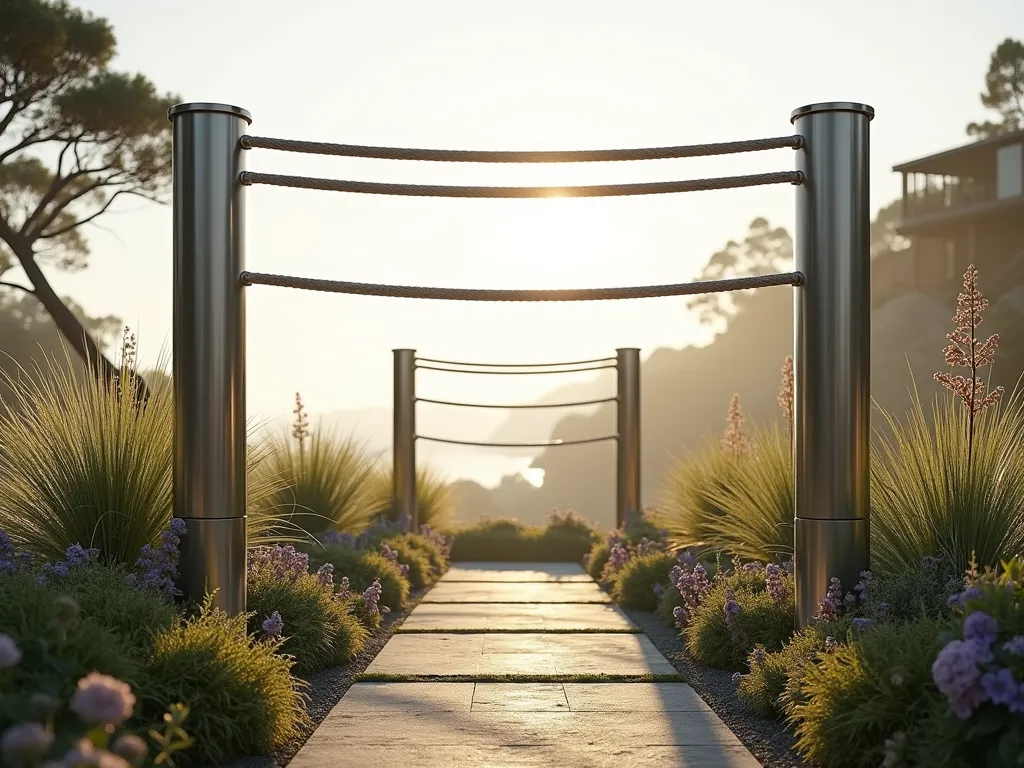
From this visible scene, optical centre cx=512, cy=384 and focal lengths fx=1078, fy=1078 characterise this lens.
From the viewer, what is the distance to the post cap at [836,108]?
3.65 m

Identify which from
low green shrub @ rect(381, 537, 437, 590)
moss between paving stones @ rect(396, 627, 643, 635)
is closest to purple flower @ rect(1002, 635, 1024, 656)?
moss between paving stones @ rect(396, 627, 643, 635)

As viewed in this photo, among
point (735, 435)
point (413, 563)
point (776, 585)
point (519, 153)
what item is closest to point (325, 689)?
point (776, 585)

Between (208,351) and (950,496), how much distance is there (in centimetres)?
280

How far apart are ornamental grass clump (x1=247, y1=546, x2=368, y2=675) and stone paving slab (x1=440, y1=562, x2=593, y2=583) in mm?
3822

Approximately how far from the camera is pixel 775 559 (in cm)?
522

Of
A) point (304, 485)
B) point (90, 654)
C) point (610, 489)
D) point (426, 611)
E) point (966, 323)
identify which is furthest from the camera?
point (610, 489)

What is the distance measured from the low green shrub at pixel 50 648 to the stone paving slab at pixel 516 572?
5.67 m

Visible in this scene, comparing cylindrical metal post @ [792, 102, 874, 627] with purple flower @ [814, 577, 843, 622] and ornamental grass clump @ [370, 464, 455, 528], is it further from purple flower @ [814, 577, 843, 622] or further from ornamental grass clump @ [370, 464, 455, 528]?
ornamental grass clump @ [370, 464, 455, 528]

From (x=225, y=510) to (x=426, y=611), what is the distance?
291 centimetres

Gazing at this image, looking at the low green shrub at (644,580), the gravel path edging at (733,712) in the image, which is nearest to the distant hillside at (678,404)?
the low green shrub at (644,580)

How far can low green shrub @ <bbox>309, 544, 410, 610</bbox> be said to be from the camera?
20.1 feet

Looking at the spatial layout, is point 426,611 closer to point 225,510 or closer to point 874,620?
point 225,510

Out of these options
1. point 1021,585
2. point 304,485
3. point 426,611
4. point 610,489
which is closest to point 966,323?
point 1021,585

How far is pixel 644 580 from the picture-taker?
6.61 m
